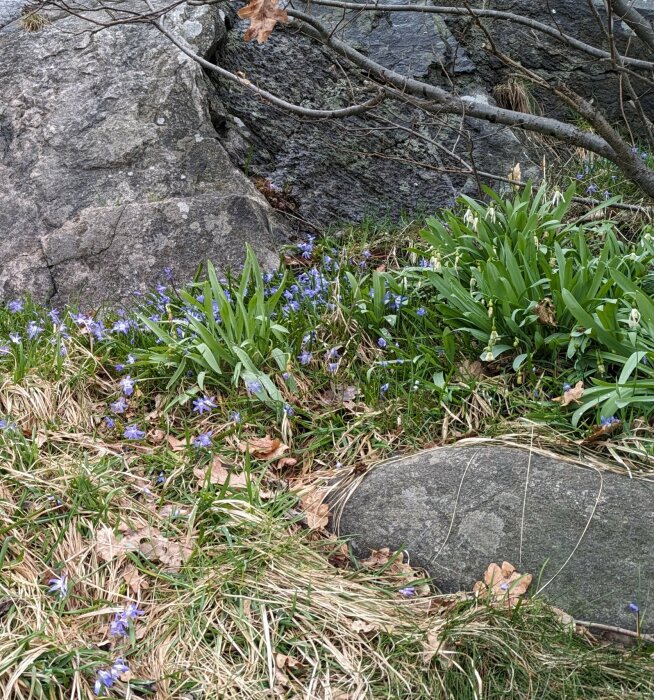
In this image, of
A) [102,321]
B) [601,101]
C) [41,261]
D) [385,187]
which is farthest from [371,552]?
[601,101]

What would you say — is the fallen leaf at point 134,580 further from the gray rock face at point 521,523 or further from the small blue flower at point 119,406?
the small blue flower at point 119,406

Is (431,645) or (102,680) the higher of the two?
(102,680)

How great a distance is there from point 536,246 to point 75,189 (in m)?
2.51

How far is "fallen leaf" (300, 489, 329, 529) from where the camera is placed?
2982 millimetres

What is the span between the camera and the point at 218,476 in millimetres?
3119

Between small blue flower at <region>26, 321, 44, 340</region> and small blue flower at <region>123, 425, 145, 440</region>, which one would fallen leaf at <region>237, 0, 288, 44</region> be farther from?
small blue flower at <region>26, 321, 44, 340</region>

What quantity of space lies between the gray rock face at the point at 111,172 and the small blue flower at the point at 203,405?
→ 3.89 feet

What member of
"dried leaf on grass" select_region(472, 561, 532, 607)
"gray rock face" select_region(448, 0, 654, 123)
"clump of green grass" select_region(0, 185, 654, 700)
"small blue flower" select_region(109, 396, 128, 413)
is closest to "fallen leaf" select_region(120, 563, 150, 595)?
"clump of green grass" select_region(0, 185, 654, 700)

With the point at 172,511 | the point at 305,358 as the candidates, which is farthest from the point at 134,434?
the point at 305,358

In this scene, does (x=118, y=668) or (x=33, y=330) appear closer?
(x=118, y=668)

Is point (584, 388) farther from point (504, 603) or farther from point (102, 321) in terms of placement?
point (102, 321)

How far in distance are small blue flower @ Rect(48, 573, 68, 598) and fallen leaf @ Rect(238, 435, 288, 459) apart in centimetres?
88

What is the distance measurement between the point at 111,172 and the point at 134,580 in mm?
2643

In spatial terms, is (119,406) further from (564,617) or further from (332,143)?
(332,143)
